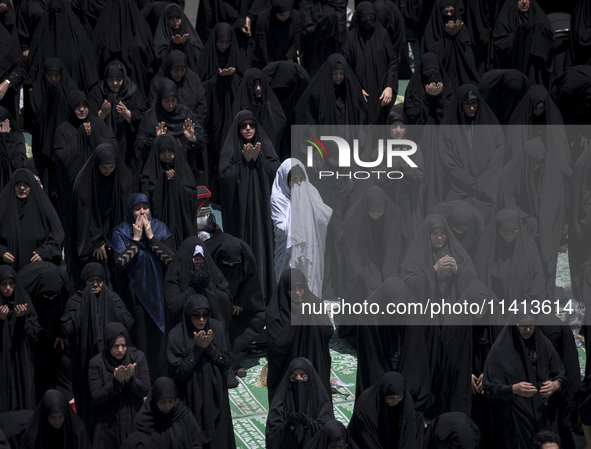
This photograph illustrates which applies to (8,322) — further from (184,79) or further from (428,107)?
(428,107)

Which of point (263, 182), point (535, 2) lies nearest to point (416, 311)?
point (263, 182)

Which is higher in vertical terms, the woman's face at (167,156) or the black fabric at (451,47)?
the black fabric at (451,47)

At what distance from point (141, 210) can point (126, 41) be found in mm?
3211

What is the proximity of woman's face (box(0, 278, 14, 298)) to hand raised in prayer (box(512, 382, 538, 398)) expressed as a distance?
3.60m

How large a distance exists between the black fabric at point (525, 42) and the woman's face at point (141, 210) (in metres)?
4.56

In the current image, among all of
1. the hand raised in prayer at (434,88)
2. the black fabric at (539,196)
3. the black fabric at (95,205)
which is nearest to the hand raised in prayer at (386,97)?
the hand raised in prayer at (434,88)

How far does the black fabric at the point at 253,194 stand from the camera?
489 inches

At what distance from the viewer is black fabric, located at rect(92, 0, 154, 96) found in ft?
46.3

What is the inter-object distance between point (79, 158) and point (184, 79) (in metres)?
1.26

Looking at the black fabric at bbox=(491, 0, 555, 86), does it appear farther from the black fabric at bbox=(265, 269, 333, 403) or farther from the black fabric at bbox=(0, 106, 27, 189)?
the black fabric at bbox=(0, 106, 27, 189)

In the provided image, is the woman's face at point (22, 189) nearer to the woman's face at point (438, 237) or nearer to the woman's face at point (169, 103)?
the woman's face at point (169, 103)

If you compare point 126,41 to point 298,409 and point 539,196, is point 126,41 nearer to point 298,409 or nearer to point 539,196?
point 539,196

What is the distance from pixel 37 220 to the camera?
1181 centimetres

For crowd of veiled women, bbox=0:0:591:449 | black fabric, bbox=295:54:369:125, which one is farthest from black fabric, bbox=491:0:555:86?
black fabric, bbox=295:54:369:125
